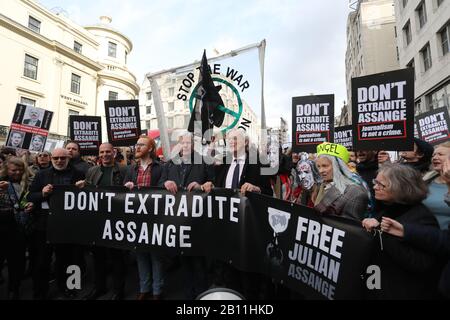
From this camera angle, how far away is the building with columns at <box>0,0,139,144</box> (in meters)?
22.7

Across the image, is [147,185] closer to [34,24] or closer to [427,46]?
[427,46]

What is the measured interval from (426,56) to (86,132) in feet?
64.9

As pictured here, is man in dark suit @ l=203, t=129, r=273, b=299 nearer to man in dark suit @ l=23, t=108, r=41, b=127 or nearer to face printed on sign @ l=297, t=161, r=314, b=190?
face printed on sign @ l=297, t=161, r=314, b=190

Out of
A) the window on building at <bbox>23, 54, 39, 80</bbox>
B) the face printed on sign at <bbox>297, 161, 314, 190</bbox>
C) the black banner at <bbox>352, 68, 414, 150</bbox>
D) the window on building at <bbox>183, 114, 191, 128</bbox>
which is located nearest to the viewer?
the black banner at <bbox>352, 68, 414, 150</bbox>

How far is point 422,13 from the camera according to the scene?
1762cm

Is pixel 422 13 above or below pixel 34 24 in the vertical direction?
below

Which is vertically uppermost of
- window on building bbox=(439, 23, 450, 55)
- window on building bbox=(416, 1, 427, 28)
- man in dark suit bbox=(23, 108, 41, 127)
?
window on building bbox=(416, 1, 427, 28)

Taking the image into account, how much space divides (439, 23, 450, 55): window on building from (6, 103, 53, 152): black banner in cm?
1822

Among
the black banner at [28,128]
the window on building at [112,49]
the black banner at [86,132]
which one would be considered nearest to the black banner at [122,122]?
the black banner at [86,132]

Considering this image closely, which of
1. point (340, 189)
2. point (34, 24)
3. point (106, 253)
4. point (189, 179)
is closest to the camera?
point (340, 189)

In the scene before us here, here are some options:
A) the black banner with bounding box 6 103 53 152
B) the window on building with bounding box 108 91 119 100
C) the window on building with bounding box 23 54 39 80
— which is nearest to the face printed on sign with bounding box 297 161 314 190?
the black banner with bounding box 6 103 53 152

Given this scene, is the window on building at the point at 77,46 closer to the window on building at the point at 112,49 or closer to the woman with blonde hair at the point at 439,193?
the window on building at the point at 112,49

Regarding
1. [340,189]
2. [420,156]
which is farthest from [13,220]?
[420,156]
